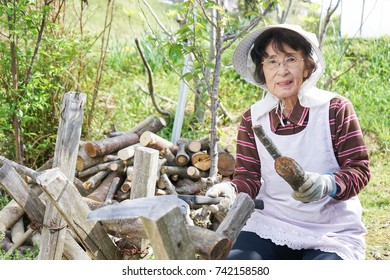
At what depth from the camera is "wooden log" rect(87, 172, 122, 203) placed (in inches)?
169

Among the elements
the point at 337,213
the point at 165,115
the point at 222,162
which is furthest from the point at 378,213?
the point at 165,115

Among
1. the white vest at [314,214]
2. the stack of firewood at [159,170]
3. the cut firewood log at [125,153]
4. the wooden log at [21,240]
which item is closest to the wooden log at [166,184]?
the stack of firewood at [159,170]

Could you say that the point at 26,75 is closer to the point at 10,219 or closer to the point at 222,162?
the point at 10,219

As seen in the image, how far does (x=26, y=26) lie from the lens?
4.31 m

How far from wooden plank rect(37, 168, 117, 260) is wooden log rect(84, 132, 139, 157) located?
4.91 ft

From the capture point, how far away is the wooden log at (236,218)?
2.19 metres

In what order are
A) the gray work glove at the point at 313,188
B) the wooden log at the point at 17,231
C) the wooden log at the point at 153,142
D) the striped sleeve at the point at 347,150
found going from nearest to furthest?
the gray work glove at the point at 313,188 → the striped sleeve at the point at 347,150 → the wooden log at the point at 17,231 → the wooden log at the point at 153,142

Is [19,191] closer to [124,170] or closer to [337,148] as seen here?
[124,170]

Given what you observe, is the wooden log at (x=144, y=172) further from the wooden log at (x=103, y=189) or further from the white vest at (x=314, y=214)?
the wooden log at (x=103, y=189)

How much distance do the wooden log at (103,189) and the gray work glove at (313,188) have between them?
2.21 metres

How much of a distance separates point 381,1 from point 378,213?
2057 millimetres

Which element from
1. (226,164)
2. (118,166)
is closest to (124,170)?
(118,166)

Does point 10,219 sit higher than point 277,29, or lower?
lower

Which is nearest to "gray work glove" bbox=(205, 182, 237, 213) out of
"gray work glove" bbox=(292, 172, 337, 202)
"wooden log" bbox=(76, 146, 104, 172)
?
"gray work glove" bbox=(292, 172, 337, 202)
